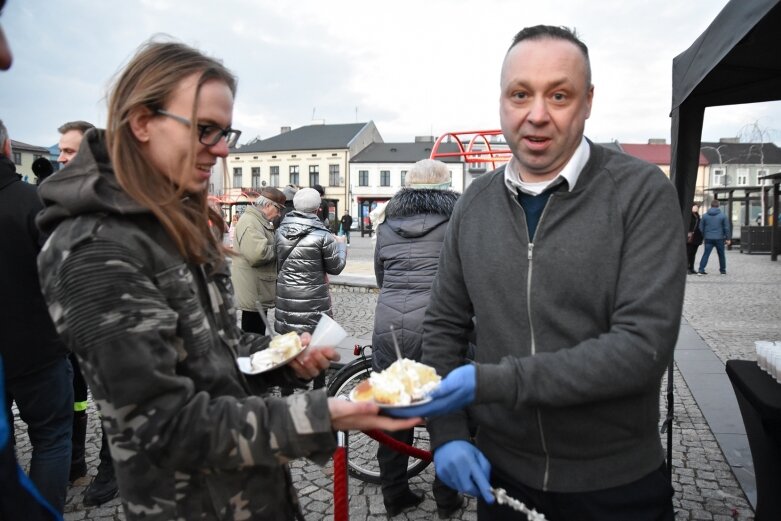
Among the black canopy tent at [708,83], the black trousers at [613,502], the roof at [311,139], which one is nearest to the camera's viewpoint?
the black trousers at [613,502]

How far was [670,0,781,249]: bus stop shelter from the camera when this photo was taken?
3.23 m

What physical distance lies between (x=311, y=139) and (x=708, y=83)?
57.7 meters

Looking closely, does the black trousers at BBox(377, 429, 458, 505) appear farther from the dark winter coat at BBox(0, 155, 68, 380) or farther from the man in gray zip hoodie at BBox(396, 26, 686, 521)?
the dark winter coat at BBox(0, 155, 68, 380)

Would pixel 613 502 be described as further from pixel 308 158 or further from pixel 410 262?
pixel 308 158

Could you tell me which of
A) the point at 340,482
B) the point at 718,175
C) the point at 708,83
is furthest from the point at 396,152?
the point at 340,482

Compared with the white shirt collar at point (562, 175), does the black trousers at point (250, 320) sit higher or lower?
lower

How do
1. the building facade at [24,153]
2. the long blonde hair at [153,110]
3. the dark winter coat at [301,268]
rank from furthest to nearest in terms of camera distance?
the building facade at [24,153], the dark winter coat at [301,268], the long blonde hair at [153,110]

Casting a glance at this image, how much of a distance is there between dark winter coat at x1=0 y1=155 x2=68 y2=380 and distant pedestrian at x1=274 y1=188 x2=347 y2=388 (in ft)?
7.18

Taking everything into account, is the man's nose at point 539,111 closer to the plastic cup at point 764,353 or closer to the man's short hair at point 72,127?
the plastic cup at point 764,353

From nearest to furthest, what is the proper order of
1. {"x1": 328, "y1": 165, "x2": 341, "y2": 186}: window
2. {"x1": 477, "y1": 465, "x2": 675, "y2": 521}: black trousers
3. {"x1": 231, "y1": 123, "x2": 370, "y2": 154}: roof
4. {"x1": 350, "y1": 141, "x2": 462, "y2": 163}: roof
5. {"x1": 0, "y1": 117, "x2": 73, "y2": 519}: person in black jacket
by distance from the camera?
{"x1": 477, "y1": 465, "x2": 675, "y2": 521}: black trousers, {"x1": 0, "y1": 117, "x2": 73, "y2": 519}: person in black jacket, {"x1": 350, "y1": 141, "x2": 462, "y2": 163}: roof, {"x1": 328, "y1": 165, "x2": 341, "y2": 186}: window, {"x1": 231, "y1": 123, "x2": 370, "y2": 154}: roof

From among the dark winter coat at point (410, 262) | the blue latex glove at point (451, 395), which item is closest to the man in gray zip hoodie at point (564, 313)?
the blue latex glove at point (451, 395)

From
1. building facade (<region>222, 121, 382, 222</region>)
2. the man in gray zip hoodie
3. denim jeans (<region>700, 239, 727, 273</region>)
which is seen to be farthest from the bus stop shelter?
building facade (<region>222, 121, 382, 222</region>)

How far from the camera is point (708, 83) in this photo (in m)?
3.73

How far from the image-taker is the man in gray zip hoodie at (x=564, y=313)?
1.39 metres
